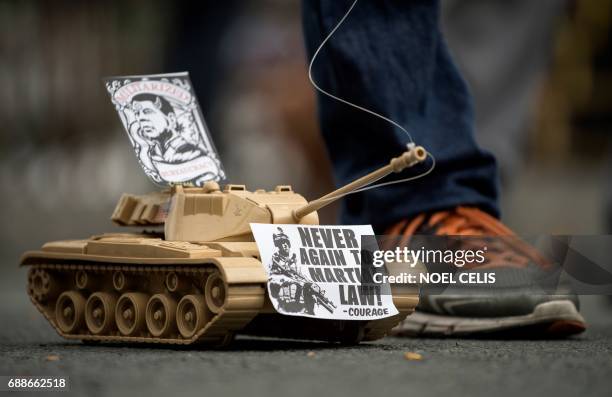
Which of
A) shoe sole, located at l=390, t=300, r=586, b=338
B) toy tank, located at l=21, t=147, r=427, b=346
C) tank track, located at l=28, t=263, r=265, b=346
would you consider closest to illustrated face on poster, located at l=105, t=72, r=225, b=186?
toy tank, located at l=21, t=147, r=427, b=346

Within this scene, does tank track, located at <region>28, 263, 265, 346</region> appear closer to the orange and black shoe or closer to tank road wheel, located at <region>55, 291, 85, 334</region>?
tank road wheel, located at <region>55, 291, 85, 334</region>

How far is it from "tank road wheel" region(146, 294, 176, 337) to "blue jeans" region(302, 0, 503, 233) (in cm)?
103

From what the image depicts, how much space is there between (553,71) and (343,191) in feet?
23.8

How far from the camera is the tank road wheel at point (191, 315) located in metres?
4.25

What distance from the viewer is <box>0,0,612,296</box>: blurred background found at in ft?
36.1

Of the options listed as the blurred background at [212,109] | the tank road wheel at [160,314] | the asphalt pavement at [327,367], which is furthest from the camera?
the blurred background at [212,109]

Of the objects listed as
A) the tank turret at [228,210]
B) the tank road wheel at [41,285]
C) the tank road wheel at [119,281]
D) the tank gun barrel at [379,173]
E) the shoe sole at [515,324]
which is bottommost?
the shoe sole at [515,324]

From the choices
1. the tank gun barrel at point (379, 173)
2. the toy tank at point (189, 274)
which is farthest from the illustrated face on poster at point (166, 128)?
the tank gun barrel at point (379, 173)

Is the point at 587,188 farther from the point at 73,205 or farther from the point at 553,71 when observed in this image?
the point at 73,205

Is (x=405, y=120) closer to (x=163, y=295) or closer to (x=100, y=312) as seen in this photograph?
(x=163, y=295)

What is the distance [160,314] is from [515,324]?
1241 millimetres

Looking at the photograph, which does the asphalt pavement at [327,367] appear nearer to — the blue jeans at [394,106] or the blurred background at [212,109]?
the blue jeans at [394,106]

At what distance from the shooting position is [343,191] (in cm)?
445

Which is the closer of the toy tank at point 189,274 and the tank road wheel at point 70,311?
the toy tank at point 189,274
